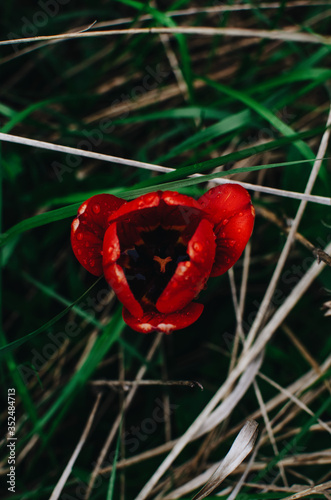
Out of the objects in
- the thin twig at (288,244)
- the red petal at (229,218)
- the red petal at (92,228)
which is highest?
the red petal at (92,228)

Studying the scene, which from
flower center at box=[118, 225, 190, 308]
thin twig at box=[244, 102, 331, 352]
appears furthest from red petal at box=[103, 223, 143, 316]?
thin twig at box=[244, 102, 331, 352]

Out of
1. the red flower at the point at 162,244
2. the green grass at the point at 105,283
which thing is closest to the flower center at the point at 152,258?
the red flower at the point at 162,244

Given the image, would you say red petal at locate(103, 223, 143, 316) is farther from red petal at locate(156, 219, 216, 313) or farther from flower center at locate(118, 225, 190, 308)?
flower center at locate(118, 225, 190, 308)

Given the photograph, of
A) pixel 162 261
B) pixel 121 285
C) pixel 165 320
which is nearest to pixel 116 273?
pixel 121 285

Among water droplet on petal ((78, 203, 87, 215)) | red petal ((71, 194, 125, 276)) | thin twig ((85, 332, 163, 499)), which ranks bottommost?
thin twig ((85, 332, 163, 499))

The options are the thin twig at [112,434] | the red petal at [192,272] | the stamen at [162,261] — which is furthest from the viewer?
the thin twig at [112,434]

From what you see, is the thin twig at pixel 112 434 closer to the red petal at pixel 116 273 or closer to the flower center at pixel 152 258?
the flower center at pixel 152 258

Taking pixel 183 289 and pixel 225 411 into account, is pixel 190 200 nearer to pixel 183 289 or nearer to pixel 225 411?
pixel 183 289
